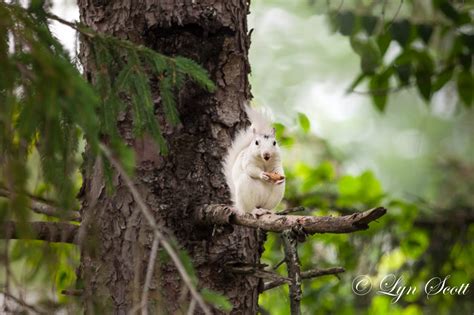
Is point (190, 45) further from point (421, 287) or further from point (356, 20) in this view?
point (421, 287)

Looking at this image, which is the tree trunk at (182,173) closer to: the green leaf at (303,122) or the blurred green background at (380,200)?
the blurred green background at (380,200)

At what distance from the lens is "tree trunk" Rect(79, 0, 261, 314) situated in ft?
9.64

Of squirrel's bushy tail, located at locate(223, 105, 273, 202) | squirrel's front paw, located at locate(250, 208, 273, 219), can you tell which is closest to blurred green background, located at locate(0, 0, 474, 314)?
squirrel's bushy tail, located at locate(223, 105, 273, 202)

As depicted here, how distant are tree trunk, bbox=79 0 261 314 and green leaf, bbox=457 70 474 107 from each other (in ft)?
5.71

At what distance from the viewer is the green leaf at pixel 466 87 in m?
4.39

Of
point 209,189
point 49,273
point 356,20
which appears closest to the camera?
point 49,273

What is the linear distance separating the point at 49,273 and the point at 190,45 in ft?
4.23

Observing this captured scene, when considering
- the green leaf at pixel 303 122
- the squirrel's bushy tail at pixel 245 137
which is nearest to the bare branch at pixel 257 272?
the squirrel's bushy tail at pixel 245 137

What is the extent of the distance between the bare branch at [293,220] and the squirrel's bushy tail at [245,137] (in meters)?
0.18

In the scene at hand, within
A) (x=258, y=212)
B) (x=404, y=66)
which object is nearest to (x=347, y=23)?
(x=404, y=66)

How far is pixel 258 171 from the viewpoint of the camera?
283cm

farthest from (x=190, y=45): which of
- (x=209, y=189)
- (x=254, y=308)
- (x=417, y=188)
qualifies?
(x=417, y=188)

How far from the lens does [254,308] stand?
3090mm
